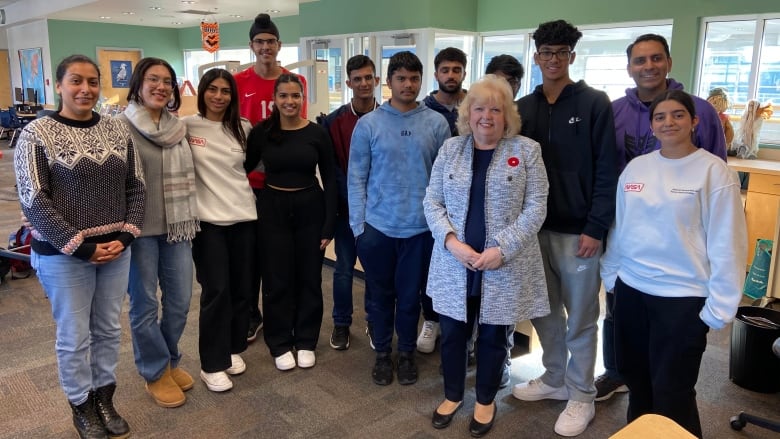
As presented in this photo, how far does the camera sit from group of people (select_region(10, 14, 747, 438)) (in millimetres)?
1872

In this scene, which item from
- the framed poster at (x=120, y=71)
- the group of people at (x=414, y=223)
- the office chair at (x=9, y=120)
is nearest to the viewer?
the group of people at (x=414, y=223)

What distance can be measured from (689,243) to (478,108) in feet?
2.76

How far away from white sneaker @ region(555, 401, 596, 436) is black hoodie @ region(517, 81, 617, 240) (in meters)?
0.73

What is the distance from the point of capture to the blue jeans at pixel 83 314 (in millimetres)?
2018

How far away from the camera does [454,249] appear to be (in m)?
2.13

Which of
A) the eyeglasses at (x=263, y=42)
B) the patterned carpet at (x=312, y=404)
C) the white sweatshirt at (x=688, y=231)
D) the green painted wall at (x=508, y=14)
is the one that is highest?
the green painted wall at (x=508, y=14)

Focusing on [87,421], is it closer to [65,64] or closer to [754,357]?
[65,64]

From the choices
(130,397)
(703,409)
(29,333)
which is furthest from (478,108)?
(29,333)

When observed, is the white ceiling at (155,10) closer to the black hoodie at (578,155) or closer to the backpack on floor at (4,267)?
the backpack on floor at (4,267)

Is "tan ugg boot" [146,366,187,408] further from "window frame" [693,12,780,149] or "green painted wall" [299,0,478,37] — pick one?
"green painted wall" [299,0,478,37]

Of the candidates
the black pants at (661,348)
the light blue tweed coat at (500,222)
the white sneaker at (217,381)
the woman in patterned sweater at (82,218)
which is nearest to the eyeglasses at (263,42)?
the woman in patterned sweater at (82,218)

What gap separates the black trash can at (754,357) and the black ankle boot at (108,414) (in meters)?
2.74

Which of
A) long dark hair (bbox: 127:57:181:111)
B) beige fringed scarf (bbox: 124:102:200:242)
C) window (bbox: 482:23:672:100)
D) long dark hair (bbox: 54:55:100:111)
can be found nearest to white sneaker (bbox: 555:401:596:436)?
beige fringed scarf (bbox: 124:102:200:242)

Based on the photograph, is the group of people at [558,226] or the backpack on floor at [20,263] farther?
the backpack on floor at [20,263]
